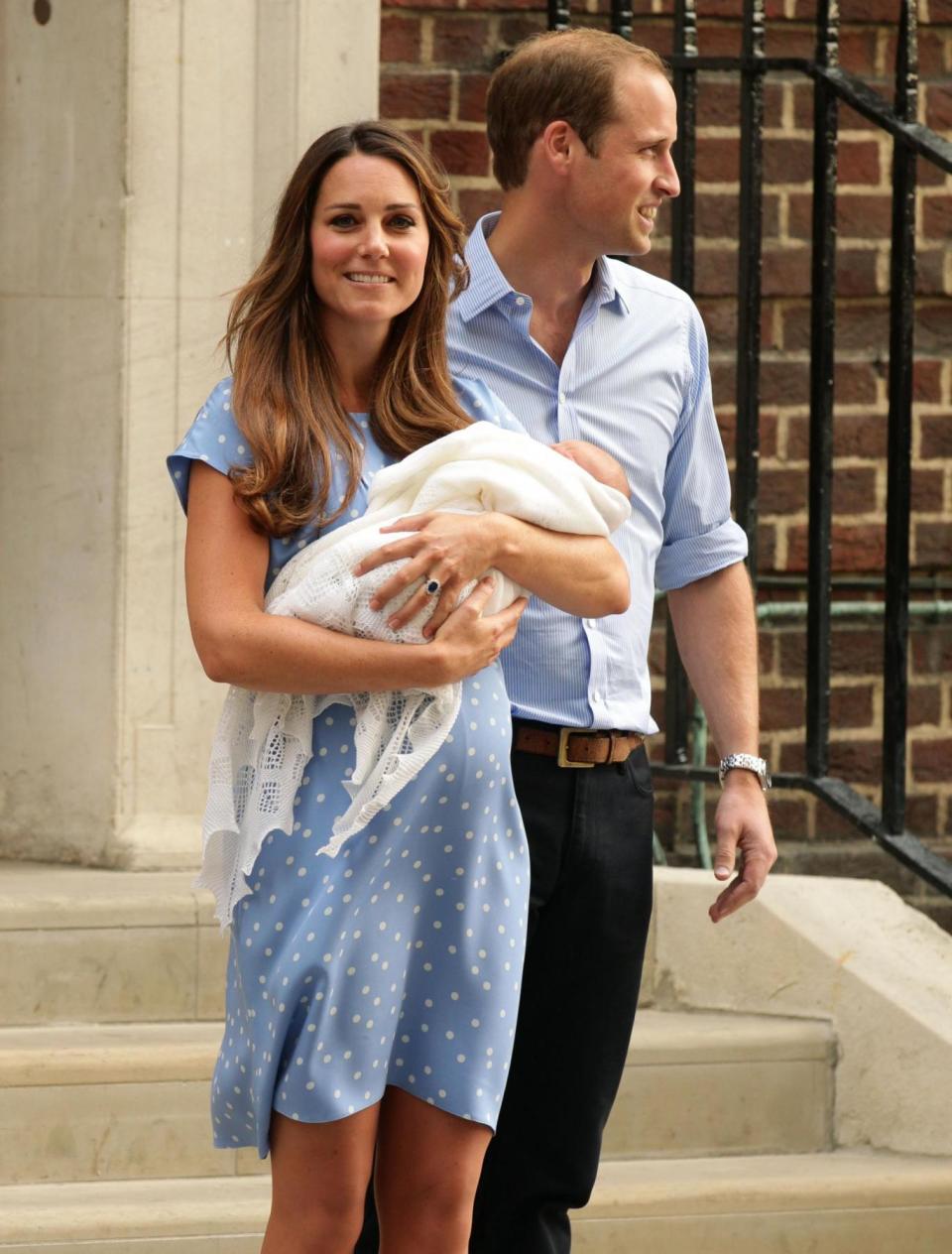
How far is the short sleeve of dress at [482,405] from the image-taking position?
2.43m

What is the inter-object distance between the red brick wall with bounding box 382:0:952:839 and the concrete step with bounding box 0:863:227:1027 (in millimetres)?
1369

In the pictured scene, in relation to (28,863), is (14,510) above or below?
above

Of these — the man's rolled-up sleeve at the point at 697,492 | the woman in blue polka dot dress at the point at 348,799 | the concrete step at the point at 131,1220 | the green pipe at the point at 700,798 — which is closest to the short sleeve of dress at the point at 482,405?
the woman in blue polka dot dress at the point at 348,799

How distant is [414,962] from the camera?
2227 mm

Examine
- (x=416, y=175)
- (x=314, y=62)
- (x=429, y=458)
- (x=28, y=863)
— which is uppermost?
(x=314, y=62)

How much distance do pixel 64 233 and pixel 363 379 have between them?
1755 mm

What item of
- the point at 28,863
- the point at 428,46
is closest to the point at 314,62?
the point at 428,46

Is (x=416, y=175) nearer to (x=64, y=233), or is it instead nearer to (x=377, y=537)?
(x=377, y=537)

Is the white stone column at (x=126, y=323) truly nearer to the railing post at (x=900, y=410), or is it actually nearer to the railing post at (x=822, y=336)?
the railing post at (x=822, y=336)

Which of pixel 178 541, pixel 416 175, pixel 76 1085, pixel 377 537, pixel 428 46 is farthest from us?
pixel 428 46

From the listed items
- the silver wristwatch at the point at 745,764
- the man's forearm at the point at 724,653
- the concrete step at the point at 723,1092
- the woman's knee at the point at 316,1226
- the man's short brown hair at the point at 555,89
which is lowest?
the concrete step at the point at 723,1092

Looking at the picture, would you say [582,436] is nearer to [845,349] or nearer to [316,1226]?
[316,1226]

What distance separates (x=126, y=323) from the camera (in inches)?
152

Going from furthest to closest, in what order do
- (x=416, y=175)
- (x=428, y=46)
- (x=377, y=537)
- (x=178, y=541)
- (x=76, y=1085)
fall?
(x=428, y=46) < (x=178, y=541) < (x=76, y=1085) < (x=416, y=175) < (x=377, y=537)
